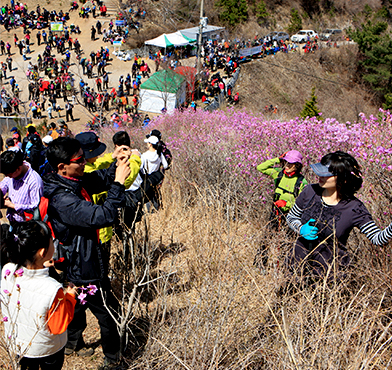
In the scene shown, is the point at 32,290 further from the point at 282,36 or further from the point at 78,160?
the point at 282,36

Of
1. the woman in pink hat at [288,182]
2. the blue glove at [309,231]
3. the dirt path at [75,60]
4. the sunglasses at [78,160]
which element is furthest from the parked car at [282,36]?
the sunglasses at [78,160]

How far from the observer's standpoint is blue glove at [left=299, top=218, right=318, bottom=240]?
2.79m

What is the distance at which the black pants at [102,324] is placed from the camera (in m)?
2.66

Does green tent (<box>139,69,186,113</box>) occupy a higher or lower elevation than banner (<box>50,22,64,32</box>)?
lower

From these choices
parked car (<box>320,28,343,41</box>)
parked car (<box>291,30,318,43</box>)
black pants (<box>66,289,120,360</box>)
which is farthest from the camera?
parked car (<box>320,28,343,41</box>)

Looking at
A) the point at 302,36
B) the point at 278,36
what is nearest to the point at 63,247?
the point at 278,36

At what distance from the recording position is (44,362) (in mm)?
2170

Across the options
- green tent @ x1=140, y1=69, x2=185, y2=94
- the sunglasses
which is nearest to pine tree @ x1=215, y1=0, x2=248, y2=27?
green tent @ x1=140, y1=69, x2=185, y2=94

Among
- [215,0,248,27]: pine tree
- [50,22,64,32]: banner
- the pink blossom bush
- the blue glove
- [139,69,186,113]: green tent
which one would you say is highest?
the blue glove

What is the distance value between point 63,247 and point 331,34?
46.9 metres

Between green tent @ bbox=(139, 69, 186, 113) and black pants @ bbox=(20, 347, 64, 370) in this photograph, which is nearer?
black pants @ bbox=(20, 347, 64, 370)

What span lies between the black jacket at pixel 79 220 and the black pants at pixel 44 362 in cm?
51

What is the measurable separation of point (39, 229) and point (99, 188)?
0.97m

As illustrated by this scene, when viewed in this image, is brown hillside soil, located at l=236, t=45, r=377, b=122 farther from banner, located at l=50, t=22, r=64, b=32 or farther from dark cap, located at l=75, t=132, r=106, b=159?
dark cap, located at l=75, t=132, r=106, b=159
